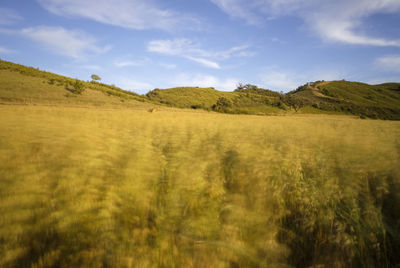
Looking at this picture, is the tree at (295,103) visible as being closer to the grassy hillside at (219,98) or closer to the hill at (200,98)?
the hill at (200,98)

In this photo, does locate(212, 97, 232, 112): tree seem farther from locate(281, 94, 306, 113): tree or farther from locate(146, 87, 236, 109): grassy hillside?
locate(281, 94, 306, 113): tree

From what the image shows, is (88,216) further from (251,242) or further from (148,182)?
(251,242)

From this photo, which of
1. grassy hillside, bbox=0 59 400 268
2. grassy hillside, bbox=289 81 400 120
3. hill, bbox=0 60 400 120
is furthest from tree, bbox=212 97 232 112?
grassy hillside, bbox=0 59 400 268

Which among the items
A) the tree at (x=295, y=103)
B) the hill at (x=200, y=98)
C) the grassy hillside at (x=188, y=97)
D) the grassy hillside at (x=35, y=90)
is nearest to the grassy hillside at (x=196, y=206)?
the grassy hillside at (x=35, y=90)

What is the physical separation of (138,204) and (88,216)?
42 centimetres

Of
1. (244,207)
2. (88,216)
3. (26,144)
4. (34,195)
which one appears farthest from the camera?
(26,144)

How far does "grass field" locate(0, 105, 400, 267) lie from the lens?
1.17m

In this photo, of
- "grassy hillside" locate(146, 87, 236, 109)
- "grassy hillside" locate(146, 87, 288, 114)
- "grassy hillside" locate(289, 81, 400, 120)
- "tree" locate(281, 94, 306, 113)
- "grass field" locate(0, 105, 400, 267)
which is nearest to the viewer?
"grass field" locate(0, 105, 400, 267)

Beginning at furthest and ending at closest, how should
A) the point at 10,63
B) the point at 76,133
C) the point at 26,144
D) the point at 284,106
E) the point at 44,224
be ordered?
the point at 284,106 < the point at 10,63 < the point at 76,133 < the point at 26,144 < the point at 44,224

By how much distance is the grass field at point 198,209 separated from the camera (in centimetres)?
117

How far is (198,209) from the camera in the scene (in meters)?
1.76

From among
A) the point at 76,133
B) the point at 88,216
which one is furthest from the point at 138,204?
the point at 76,133

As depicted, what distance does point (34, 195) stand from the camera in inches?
63.8

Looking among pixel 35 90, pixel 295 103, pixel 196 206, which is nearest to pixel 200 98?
pixel 295 103
